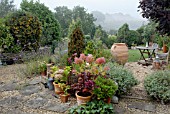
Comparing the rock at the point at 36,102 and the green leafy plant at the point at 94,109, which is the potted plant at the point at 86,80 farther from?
the rock at the point at 36,102

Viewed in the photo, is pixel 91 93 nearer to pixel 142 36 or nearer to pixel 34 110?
pixel 34 110

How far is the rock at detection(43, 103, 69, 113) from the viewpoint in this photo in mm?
2871

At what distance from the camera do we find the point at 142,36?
45.0 ft

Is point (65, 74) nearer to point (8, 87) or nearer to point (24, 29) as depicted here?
point (8, 87)

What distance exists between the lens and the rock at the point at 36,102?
3.05 metres

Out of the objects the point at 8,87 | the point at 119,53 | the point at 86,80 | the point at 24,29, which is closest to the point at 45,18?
the point at 24,29

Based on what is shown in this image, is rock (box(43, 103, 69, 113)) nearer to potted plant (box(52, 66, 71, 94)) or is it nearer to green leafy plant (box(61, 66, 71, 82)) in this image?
potted plant (box(52, 66, 71, 94))

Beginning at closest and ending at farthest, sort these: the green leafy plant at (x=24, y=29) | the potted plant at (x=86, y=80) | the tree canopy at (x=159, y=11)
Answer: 1. the potted plant at (x=86, y=80)
2. the tree canopy at (x=159, y=11)
3. the green leafy plant at (x=24, y=29)

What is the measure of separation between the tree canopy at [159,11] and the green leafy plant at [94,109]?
8.47 feet

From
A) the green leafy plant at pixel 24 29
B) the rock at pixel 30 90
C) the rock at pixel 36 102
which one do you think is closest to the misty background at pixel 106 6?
the green leafy plant at pixel 24 29

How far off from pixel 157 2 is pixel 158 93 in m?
2.31

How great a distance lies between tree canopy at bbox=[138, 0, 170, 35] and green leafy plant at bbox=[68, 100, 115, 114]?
8.47ft

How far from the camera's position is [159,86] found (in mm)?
3160

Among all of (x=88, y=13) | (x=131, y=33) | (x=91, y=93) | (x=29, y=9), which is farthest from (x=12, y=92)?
(x=88, y=13)
